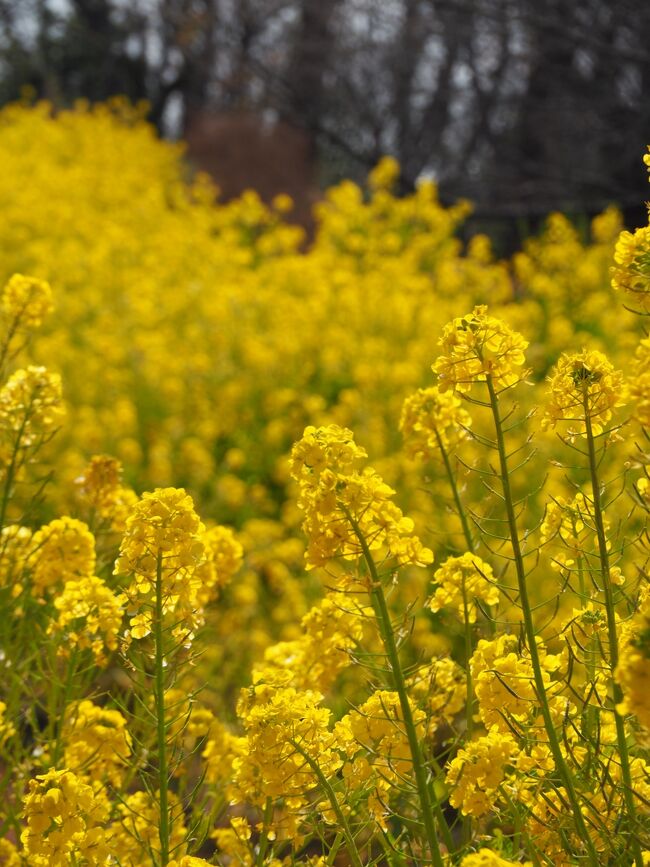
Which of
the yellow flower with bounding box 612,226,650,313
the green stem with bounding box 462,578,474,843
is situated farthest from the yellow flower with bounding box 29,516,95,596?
the yellow flower with bounding box 612,226,650,313

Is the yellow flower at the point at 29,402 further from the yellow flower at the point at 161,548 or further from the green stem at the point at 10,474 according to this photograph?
the yellow flower at the point at 161,548

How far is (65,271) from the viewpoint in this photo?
8766mm

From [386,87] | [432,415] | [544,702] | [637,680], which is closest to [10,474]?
[432,415]

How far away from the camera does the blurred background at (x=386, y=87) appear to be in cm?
1020

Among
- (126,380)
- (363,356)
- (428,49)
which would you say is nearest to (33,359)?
(126,380)

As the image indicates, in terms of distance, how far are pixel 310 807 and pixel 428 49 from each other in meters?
14.8

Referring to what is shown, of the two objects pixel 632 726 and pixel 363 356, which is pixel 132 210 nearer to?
pixel 363 356

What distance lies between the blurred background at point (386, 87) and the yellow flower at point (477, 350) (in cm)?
647

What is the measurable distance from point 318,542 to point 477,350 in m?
0.35

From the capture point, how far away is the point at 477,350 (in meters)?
1.54

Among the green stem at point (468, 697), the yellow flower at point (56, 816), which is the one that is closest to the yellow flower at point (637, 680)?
the green stem at point (468, 697)

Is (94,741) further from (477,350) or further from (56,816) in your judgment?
(477,350)

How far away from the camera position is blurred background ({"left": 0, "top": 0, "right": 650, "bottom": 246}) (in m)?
10.2

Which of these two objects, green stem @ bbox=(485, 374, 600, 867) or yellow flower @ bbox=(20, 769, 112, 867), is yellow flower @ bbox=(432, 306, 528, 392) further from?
yellow flower @ bbox=(20, 769, 112, 867)
